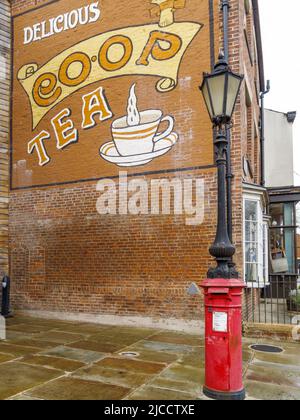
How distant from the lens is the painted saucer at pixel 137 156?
30.1ft

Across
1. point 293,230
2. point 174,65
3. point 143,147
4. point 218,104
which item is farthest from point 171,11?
point 293,230

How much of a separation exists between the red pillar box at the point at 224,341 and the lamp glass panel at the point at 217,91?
2.05 meters

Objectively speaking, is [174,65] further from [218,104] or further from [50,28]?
[218,104]

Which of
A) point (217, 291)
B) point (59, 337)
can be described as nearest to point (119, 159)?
point (59, 337)

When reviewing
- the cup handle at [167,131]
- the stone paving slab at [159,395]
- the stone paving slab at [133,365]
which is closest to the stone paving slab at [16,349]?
the stone paving slab at [133,365]

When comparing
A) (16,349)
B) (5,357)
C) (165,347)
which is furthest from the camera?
(165,347)

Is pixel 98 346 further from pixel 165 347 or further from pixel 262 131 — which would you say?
pixel 262 131

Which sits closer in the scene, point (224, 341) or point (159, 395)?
point (224, 341)

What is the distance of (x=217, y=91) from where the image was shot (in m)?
5.00

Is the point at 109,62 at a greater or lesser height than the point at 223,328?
greater

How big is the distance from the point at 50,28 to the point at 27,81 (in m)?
1.52

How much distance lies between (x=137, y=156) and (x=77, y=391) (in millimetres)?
5703
